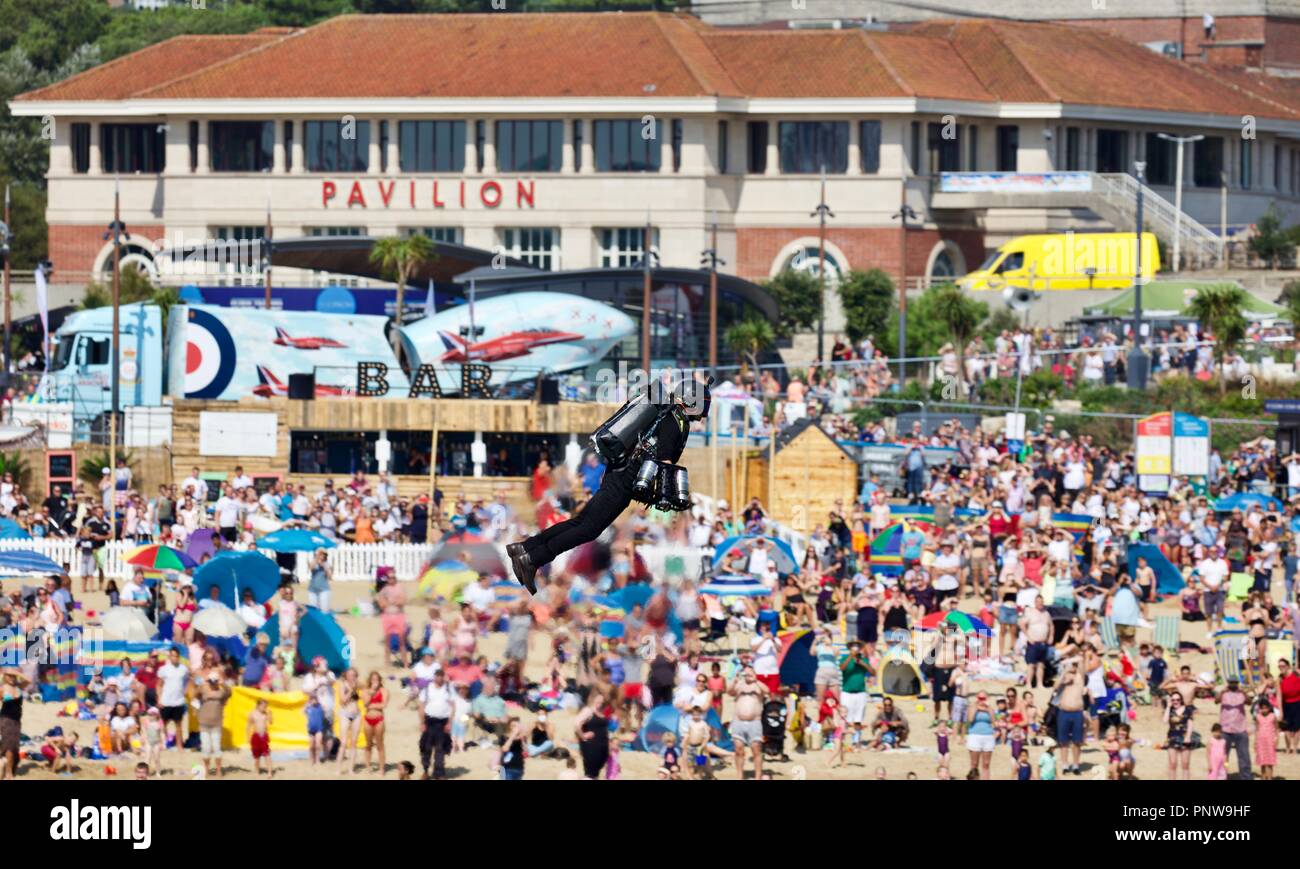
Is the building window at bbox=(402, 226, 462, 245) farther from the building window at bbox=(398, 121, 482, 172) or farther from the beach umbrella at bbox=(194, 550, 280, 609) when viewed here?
the beach umbrella at bbox=(194, 550, 280, 609)

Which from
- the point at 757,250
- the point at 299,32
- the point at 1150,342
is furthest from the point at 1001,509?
the point at 299,32

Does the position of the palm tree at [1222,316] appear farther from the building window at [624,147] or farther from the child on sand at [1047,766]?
the child on sand at [1047,766]

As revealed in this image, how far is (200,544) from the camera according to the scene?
4269 cm

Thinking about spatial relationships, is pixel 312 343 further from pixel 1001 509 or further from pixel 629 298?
pixel 1001 509

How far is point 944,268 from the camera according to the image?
95.8m

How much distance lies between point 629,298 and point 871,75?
24.2 metres

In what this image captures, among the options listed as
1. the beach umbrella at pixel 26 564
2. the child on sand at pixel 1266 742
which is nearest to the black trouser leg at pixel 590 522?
the child on sand at pixel 1266 742

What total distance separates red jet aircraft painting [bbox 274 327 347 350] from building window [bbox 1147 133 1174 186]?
4724 cm

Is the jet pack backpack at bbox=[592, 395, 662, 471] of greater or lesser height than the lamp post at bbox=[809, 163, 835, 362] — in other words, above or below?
below

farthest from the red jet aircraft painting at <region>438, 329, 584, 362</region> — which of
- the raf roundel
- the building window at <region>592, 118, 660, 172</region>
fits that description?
the building window at <region>592, 118, 660, 172</region>

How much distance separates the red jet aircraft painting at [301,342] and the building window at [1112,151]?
1808 inches

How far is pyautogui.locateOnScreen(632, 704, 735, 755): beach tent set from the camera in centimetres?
3278

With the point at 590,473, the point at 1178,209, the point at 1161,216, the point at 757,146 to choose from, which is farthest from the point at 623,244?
the point at 590,473

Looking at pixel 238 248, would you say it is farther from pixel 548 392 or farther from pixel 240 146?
pixel 548 392
